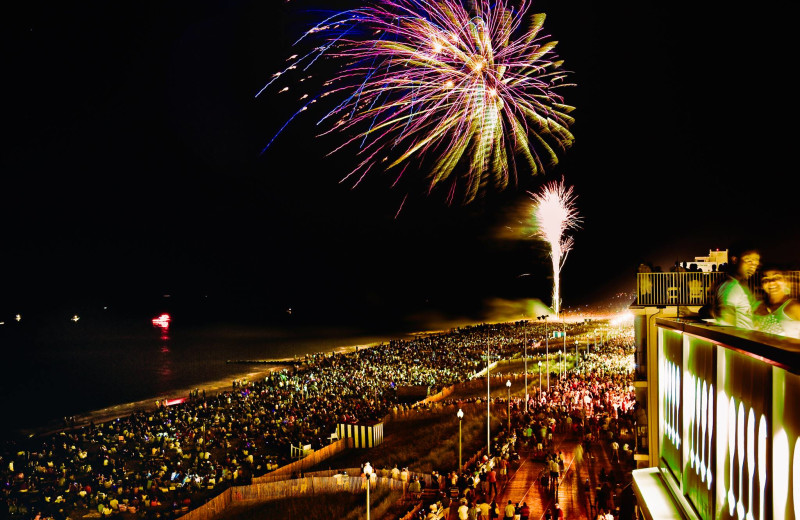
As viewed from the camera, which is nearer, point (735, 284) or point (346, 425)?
point (735, 284)

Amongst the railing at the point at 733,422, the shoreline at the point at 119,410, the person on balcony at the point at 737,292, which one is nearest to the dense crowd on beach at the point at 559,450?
the railing at the point at 733,422

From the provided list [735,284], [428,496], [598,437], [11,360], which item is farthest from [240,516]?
[11,360]

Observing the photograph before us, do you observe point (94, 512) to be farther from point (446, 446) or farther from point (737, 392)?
point (737, 392)

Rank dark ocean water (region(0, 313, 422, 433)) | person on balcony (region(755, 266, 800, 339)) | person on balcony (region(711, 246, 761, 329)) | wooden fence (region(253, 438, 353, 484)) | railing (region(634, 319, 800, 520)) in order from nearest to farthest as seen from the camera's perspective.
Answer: railing (region(634, 319, 800, 520)) → person on balcony (region(755, 266, 800, 339)) → person on balcony (region(711, 246, 761, 329)) → wooden fence (region(253, 438, 353, 484)) → dark ocean water (region(0, 313, 422, 433))

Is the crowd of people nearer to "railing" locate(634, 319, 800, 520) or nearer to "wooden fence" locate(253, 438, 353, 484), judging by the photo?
"railing" locate(634, 319, 800, 520)

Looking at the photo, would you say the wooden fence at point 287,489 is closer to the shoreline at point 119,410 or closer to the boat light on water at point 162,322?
the shoreline at point 119,410

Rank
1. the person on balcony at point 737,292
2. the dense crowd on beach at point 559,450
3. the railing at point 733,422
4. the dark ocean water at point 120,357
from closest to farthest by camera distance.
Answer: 1. the railing at point 733,422
2. the person on balcony at point 737,292
3. the dense crowd on beach at point 559,450
4. the dark ocean water at point 120,357

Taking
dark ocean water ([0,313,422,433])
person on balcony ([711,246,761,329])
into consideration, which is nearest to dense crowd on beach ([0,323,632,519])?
person on balcony ([711,246,761,329])
